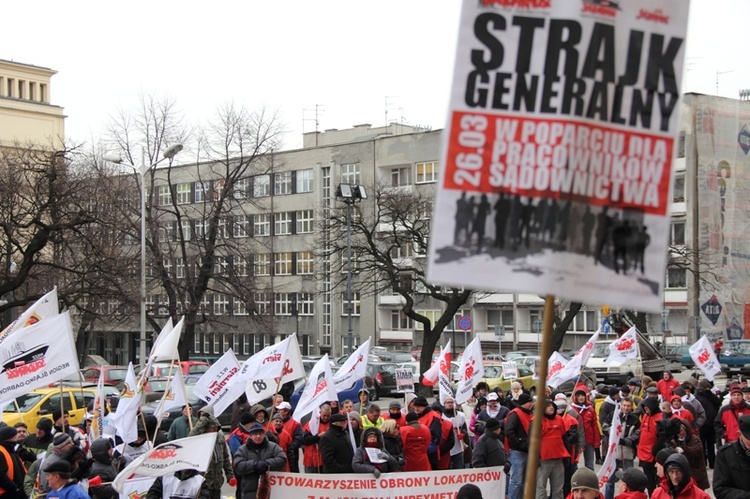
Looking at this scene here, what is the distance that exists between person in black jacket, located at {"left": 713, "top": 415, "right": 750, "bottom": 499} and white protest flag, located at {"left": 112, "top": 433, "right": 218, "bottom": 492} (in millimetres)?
4491

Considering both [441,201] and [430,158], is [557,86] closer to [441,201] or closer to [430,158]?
[441,201]

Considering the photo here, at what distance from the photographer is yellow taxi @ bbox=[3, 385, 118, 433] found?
75.3 feet

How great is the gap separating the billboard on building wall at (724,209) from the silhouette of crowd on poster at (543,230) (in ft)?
179

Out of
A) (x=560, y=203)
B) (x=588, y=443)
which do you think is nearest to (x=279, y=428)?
(x=588, y=443)

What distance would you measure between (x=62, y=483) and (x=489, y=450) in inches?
261

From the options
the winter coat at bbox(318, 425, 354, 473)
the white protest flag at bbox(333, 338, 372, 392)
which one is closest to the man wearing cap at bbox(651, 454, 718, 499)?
the winter coat at bbox(318, 425, 354, 473)

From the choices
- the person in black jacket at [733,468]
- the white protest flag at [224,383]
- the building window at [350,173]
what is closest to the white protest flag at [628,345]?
the white protest flag at [224,383]

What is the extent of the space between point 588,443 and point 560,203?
13841mm

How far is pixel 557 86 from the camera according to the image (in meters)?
3.64

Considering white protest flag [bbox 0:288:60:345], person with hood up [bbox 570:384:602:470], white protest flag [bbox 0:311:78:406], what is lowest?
person with hood up [bbox 570:384:602:470]

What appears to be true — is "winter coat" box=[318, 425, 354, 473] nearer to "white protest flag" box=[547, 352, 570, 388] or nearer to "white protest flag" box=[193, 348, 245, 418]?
"white protest flag" box=[193, 348, 245, 418]

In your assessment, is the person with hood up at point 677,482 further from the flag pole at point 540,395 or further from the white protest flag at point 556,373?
the white protest flag at point 556,373

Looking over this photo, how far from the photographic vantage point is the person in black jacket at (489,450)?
45.6 ft

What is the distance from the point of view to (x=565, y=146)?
359 centimetres
